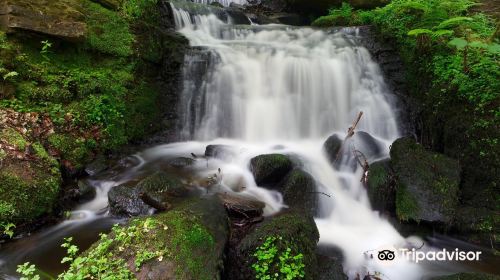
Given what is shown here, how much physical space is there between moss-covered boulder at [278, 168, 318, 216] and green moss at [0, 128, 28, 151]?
4018 millimetres

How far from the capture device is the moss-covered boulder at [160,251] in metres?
2.86

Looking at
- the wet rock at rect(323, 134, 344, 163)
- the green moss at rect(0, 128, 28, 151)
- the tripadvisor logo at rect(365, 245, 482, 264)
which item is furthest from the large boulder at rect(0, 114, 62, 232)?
the wet rock at rect(323, 134, 344, 163)

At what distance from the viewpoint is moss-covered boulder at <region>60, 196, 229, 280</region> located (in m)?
2.86

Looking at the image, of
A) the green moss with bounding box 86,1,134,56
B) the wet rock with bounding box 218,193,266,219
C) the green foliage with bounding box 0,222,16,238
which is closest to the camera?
the green foliage with bounding box 0,222,16,238

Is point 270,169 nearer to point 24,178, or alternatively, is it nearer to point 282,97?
point 282,97

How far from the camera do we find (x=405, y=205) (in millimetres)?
4984

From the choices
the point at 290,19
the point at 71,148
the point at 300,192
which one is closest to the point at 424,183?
the point at 300,192

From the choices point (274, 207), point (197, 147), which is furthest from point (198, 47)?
point (274, 207)

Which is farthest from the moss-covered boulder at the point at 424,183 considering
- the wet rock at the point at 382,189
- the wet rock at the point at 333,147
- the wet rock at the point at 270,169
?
the wet rock at the point at 270,169

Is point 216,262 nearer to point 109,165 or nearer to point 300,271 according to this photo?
point 300,271

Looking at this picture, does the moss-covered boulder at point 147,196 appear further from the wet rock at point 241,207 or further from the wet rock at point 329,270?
the wet rock at point 329,270

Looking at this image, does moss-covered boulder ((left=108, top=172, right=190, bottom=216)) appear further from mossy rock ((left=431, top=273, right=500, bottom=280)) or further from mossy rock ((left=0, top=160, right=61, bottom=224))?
mossy rock ((left=431, top=273, right=500, bottom=280))

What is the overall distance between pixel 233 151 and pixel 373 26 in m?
6.37

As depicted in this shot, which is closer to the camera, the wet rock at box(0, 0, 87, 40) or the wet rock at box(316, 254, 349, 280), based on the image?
the wet rock at box(316, 254, 349, 280)
